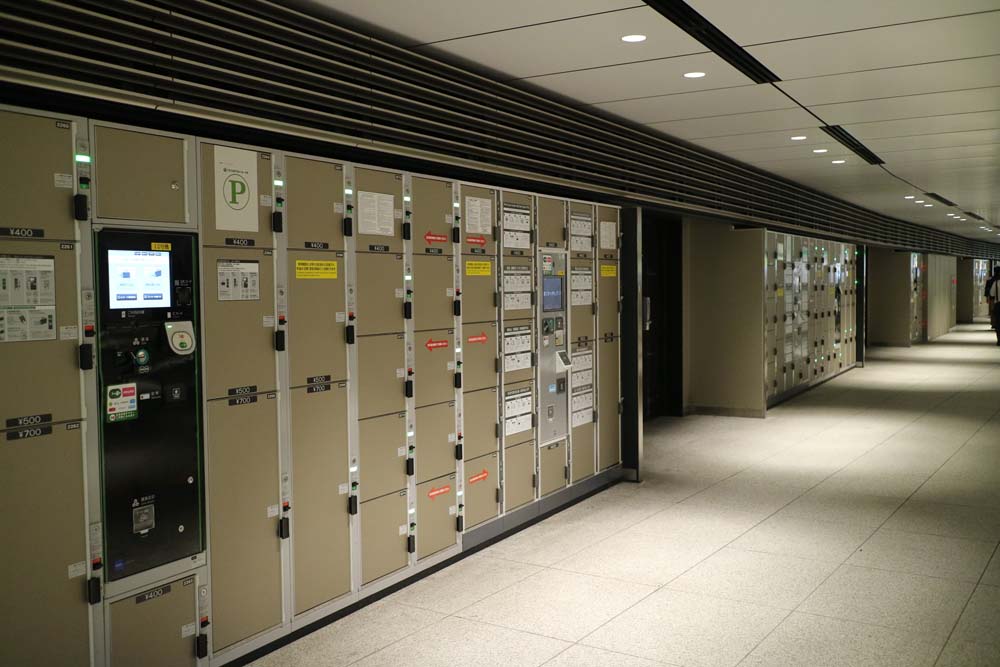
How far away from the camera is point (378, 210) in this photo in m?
4.58

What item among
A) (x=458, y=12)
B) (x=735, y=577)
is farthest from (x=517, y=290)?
(x=735, y=577)

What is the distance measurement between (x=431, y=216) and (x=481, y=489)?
1819mm

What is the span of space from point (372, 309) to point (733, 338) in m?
6.99

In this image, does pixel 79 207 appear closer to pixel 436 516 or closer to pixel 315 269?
pixel 315 269

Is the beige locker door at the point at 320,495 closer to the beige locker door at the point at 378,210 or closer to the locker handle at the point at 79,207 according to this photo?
the beige locker door at the point at 378,210

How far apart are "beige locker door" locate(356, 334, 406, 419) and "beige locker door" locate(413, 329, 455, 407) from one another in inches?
5.9

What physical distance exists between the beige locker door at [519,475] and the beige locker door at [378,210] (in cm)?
186

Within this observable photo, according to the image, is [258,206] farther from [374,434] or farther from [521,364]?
[521,364]

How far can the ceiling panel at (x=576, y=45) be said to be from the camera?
4281mm

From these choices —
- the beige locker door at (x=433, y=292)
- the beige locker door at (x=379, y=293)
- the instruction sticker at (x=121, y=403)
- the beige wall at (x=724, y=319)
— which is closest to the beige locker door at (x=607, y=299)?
the beige locker door at (x=433, y=292)

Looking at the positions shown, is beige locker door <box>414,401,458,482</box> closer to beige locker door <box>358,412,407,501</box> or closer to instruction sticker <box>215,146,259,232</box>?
beige locker door <box>358,412,407,501</box>

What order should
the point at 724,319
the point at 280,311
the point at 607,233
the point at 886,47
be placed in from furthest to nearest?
the point at 724,319 → the point at 607,233 → the point at 886,47 → the point at 280,311

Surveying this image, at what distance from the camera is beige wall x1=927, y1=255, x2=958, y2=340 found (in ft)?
78.5

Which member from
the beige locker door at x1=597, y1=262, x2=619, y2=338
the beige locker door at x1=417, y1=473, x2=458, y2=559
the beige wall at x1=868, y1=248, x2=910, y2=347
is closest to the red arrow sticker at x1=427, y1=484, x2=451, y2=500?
the beige locker door at x1=417, y1=473, x2=458, y2=559
